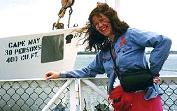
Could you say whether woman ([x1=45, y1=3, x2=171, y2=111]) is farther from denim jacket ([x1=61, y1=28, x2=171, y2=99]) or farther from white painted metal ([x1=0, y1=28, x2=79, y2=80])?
white painted metal ([x1=0, y1=28, x2=79, y2=80])

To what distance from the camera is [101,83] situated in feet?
15.2

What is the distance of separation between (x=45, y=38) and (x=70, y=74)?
7776 millimetres

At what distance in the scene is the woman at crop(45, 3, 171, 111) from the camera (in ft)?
12.3

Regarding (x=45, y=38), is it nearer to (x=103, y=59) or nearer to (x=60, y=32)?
(x=60, y=32)

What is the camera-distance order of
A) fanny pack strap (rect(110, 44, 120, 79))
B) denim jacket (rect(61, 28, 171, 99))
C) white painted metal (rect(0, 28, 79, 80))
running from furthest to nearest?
1. white painted metal (rect(0, 28, 79, 80))
2. fanny pack strap (rect(110, 44, 120, 79))
3. denim jacket (rect(61, 28, 171, 99))

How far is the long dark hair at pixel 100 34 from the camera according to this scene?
12.8 ft

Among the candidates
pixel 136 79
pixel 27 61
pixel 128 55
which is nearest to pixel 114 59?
pixel 128 55

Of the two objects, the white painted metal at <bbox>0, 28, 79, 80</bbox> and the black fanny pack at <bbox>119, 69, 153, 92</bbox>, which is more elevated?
the black fanny pack at <bbox>119, 69, 153, 92</bbox>

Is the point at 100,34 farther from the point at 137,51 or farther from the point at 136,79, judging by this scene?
the point at 136,79

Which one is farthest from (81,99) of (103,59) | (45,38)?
(45,38)

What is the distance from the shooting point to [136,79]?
12.3ft

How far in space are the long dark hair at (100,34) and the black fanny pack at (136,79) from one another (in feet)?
1.21

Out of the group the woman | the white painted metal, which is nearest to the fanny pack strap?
the woman

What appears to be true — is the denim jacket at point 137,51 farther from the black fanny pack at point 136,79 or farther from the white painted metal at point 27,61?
the white painted metal at point 27,61
